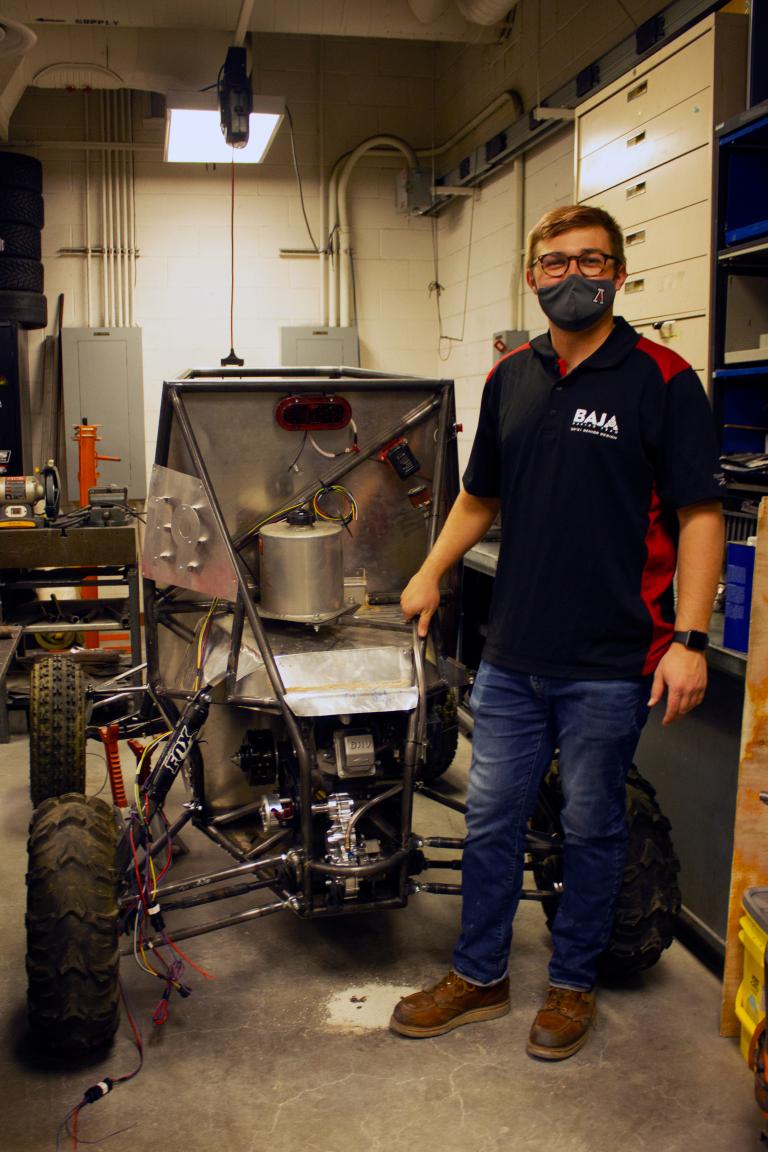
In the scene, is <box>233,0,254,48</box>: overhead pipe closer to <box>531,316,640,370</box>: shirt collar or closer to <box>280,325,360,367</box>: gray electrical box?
<box>280,325,360,367</box>: gray electrical box

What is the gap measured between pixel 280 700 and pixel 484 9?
4.14 metres

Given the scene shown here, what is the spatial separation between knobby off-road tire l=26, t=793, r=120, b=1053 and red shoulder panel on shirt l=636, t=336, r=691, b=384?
1.58 m

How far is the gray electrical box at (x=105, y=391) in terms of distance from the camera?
6.71 meters

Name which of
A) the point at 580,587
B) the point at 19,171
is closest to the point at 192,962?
the point at 580,587

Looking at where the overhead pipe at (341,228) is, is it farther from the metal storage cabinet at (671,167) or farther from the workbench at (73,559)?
the metal storage cabinet at (671,167)

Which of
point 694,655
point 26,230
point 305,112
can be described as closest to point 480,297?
point 305,112

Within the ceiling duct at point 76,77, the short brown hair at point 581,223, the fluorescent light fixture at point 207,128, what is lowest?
the short brown hair at point 581,223

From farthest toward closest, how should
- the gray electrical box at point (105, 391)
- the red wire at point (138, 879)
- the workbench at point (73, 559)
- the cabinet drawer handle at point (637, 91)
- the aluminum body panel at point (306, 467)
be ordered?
1. the gray electrical box at point (105, 391)
2. the workbench at point (73, 559)
3. the cabinet drawer handle at point (637, 91)
4. the aluminum body panel at point (306, 467)
5. the red wire at point (138, 879)

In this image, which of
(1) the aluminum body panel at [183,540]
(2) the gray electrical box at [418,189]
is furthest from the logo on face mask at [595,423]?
(2) the gray electrical box at [418,189]

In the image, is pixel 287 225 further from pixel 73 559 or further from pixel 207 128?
pixel 73 559

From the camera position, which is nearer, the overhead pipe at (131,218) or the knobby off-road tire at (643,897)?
the knobby off-road tire at (643,897)

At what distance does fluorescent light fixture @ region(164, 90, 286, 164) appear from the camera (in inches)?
189

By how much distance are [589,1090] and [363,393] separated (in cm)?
178

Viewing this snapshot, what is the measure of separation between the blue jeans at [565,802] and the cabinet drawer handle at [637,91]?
2.03m
